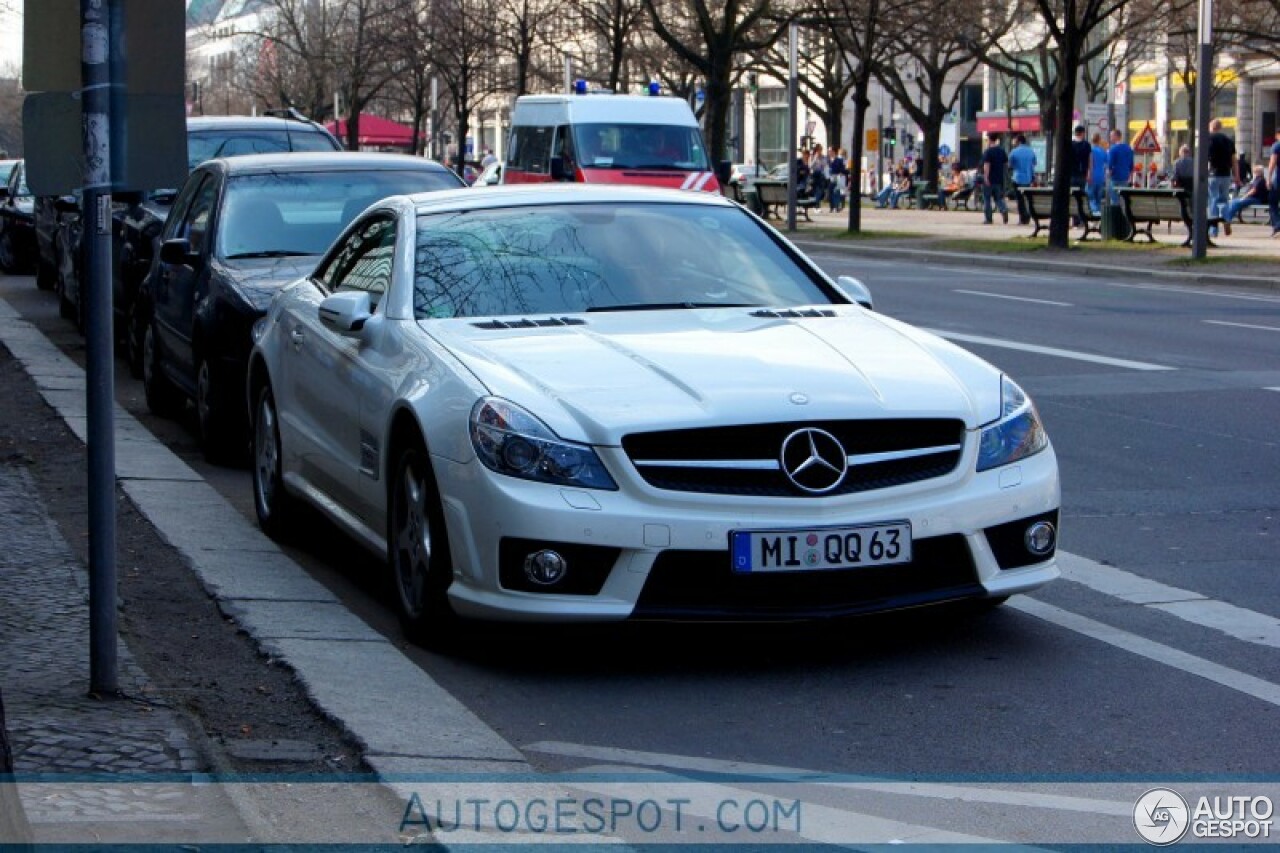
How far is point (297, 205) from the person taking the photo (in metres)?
11.8

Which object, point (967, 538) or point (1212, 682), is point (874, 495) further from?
point (1212, 682)

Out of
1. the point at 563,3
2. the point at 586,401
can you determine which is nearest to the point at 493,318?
the point at 586,401

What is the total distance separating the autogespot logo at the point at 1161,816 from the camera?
4680mm

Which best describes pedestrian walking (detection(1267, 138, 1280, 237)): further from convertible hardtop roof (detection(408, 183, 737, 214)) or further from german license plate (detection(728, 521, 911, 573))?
german license plate (detection(728, 521, 911, 573))

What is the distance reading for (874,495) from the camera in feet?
20.3

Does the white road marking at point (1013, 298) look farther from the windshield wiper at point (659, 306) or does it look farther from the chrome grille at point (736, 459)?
the chrome grille at point (736, 459)

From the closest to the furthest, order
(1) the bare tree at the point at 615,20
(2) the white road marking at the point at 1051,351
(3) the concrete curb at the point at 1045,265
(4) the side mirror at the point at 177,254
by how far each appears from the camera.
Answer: (4) the side mirror at the point at 177,254 < (2) the white road marking at the point at 1051,351 < (3) the concrete curb at the point at 1045,265 < (1) the bare tree at the point at 615,20

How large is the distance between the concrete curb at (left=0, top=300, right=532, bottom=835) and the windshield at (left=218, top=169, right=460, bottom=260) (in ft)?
4.66

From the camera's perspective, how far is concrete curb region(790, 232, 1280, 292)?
24859 mm

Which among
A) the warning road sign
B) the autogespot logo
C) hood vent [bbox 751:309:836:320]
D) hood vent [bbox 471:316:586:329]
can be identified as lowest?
the autogespot logo

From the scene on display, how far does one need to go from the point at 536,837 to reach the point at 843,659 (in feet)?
6.77

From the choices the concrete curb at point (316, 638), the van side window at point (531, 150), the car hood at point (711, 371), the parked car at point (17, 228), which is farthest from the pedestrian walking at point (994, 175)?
the car hood at point (711, 371)

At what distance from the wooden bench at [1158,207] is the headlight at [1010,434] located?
24618 mm

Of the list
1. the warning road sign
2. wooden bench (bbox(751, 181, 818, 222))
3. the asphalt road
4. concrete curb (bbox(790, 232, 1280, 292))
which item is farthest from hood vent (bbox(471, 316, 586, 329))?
wooden bench (bbox(751, 181, 818, 222))
